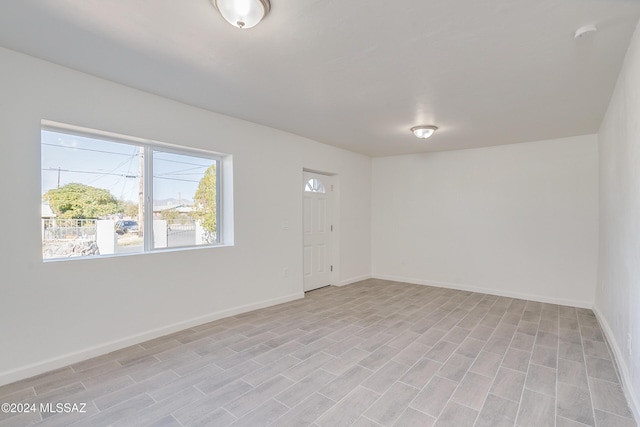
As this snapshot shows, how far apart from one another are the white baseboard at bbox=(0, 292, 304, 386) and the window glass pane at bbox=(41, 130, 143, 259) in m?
0.83

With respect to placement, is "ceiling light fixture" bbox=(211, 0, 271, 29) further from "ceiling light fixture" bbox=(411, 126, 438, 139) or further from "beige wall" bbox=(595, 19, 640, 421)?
"ceiling light fixture" bbox=(411, 126, 438, 139)

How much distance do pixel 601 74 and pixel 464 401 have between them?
2.80 meters

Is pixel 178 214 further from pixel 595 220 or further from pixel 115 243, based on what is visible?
pixel 595 220

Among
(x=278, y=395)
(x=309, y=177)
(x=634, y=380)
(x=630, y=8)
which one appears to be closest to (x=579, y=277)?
(x=634, y=380)

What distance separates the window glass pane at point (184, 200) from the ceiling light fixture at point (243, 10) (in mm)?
2042

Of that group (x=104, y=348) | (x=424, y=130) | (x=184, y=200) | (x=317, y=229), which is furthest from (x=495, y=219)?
(x=104, y=348)

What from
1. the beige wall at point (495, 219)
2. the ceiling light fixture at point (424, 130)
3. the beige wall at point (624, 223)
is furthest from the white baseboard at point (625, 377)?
the ceiling light fixture at point (424, 130)

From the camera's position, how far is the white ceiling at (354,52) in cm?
179

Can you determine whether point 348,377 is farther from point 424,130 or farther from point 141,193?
point 424,130

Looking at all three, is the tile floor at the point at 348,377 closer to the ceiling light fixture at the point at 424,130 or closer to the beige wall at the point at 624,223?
the beige wall at the point at 624,223

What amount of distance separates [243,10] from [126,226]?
7.82 ft

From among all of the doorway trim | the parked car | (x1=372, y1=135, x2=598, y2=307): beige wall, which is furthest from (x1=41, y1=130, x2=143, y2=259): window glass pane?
(x1=372, y1=135, x2=598, y2=307): beige wall

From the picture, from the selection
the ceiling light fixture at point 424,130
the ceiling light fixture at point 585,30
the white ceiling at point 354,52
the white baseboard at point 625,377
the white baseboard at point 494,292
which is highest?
the white ceiling at point 354,52

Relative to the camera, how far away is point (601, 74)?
8.25ft
